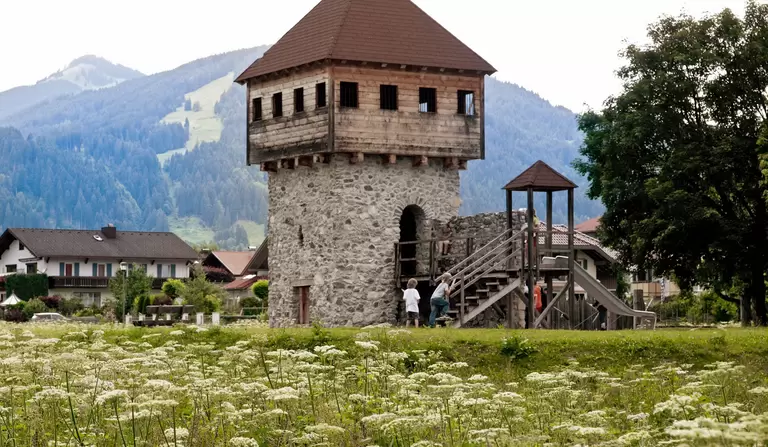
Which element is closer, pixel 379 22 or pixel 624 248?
pixel 379 22

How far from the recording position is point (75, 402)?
48.3 ft

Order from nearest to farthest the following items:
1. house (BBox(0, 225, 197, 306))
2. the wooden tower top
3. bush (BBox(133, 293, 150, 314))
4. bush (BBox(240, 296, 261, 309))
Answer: the wooden tower top
bush (BBox(133, 293, 150, 314))
bush (BBox(240, 296, 261, 309))
house (BBox(0, 225, 197, 306))

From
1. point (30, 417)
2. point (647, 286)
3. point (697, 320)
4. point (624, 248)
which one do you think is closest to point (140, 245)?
point (647, 286)

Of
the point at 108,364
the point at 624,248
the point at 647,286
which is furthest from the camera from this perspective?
the point at 647,286

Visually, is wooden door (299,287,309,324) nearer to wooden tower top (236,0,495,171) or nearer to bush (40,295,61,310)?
wooden tower top (236,0,495,171)

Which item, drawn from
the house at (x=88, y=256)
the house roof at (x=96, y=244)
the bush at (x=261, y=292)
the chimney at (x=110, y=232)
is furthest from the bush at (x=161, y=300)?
the chimney at (x=110, y=232)

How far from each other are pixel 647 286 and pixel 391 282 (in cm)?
5490

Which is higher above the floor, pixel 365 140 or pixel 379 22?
A: pixel 379 22

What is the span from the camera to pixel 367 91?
3959 cm

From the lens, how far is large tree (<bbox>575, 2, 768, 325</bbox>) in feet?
139

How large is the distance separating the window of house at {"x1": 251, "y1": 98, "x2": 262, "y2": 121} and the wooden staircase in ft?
31.6

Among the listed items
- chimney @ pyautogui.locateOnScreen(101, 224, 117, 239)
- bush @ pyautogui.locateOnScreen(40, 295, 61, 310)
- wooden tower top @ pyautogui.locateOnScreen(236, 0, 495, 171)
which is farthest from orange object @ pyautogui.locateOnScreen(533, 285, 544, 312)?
chimney @ pyautogui.locateOnScreen(101, 224, 117, 239)

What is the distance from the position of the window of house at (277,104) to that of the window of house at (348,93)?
2713 millimetres

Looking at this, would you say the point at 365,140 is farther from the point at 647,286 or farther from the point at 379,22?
the point at 647,286
